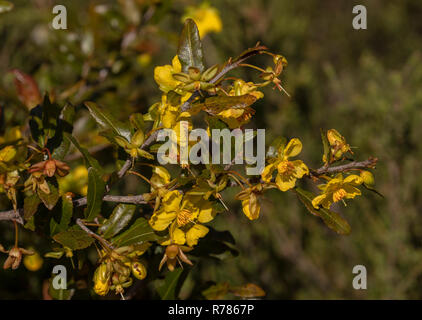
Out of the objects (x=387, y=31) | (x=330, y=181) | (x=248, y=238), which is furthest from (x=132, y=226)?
(x=387, y=31)

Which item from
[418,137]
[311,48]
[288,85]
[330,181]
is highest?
[311,48]

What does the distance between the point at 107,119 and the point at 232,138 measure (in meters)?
0.30

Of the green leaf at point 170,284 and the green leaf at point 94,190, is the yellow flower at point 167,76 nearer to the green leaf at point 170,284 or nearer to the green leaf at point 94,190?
the green leaf at point 94,190

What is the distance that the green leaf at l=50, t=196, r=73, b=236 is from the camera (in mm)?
919

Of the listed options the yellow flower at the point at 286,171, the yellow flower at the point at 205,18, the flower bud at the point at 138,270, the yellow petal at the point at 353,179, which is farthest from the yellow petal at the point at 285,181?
the yellow flower at the point at 205,18

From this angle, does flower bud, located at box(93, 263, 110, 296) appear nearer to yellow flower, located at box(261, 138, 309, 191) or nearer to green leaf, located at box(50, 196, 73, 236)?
green leaf, located at box(50, 196, 73, 236)

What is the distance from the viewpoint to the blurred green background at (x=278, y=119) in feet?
5.63

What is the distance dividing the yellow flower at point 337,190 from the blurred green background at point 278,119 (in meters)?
0.51

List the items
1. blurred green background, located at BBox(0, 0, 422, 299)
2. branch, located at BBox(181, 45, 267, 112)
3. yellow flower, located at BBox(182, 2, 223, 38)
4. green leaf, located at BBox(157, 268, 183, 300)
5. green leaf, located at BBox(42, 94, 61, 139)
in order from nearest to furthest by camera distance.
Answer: branch, located at BBox(181, 45, 267, 112) → green leaf, located at BBox(42, 94, 61, 139) → green leaf, located at BBox(157, 268, 183, 300) → blurred green background, located at BBox(0, 0, 422, 299) → yellow flower, located at BBox(182, 2, 223, 38)

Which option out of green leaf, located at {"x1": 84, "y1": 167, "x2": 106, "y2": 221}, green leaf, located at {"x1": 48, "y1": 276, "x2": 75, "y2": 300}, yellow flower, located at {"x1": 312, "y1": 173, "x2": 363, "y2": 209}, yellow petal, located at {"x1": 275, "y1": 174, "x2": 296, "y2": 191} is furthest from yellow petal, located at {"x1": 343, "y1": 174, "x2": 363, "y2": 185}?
green leaf, located at {"x1": 48, "y1": 276, "x2": 75, "y2": 300}

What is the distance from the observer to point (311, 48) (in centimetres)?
350

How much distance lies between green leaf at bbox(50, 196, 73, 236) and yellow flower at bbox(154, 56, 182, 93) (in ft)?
1.11

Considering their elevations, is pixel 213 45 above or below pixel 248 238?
above

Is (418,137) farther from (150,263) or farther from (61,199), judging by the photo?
(61,199)
